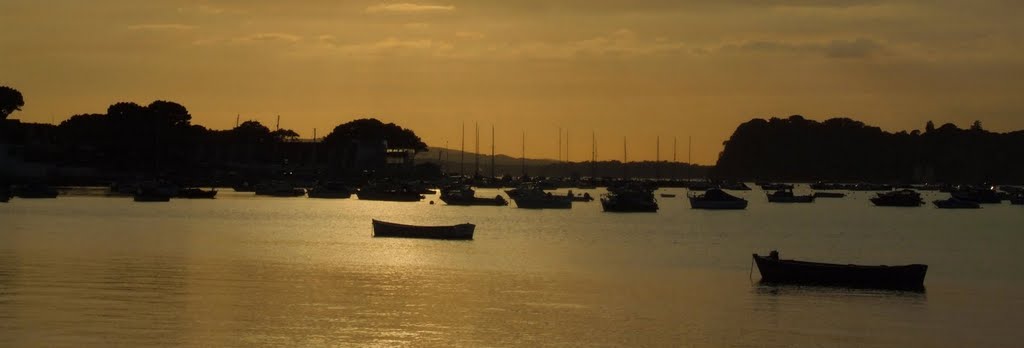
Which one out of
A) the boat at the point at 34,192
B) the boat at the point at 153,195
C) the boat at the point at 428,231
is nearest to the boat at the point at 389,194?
the boat at the point at 153,195

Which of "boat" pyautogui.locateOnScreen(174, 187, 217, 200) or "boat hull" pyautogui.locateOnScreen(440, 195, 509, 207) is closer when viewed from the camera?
"boat hull" pyautogui.locateOnScreen(440, 195, 509, 207)

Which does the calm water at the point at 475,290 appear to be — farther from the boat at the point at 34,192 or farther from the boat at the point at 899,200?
the boat at the point at 899,200

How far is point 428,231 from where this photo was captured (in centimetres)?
8394

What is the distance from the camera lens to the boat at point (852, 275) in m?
53.8

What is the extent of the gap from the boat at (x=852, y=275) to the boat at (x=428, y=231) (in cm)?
3216

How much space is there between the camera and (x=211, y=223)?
335 feet

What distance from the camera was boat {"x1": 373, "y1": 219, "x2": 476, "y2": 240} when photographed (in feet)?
274

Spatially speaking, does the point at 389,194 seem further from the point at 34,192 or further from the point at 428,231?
the point at 428,231

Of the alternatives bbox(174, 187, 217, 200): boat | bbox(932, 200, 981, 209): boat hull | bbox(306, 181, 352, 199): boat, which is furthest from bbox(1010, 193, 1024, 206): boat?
bbox(174, 187, 217, 200): boat

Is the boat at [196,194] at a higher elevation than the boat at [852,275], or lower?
higher

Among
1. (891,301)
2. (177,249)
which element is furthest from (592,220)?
(891,301)

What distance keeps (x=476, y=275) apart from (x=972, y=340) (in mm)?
23348

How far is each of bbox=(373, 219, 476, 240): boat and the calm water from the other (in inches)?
54.3

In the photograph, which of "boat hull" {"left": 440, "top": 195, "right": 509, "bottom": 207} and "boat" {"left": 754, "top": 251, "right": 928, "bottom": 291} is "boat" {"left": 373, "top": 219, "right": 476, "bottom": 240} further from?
"boat hull" {"left": 440, "top": 195, "right": 509, "bottom": 207}
